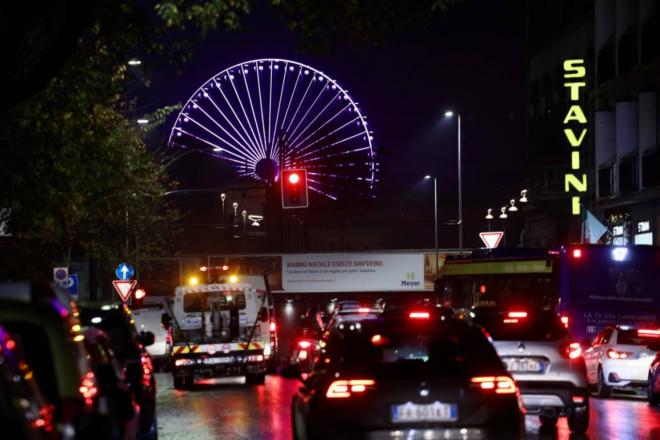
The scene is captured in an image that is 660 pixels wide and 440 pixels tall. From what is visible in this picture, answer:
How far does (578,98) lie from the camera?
4938 cm

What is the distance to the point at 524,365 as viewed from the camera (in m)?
17.0

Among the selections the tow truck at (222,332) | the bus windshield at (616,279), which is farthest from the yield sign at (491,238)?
the bus windshield at (616,279)

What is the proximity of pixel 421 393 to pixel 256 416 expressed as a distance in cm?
977

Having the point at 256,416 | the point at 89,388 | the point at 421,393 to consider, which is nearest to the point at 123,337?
the point at 256,416

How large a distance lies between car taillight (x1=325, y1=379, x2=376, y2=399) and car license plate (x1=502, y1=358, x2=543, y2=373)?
6838mm

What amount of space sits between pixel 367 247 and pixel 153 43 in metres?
98.4

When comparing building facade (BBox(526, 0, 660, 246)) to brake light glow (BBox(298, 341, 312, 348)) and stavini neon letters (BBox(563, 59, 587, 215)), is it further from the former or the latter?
brake light glow (BBox(298, 341, 312, 348))

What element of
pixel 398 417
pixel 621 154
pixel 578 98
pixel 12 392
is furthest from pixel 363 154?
pixel 12 392

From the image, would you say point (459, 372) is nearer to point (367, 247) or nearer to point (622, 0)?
point (622, 0)

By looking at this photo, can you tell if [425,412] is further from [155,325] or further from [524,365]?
[155,325]

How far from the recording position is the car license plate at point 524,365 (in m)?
17.0

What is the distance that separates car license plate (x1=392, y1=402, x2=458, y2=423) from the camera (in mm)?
10258

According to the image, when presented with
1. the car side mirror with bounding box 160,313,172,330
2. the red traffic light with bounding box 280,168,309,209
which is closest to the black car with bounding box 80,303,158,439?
the car side mirror with bounding box 160,313,172,330

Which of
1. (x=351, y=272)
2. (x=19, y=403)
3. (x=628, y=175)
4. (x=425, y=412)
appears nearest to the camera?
(x=19, y=403)
